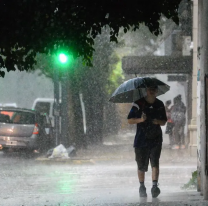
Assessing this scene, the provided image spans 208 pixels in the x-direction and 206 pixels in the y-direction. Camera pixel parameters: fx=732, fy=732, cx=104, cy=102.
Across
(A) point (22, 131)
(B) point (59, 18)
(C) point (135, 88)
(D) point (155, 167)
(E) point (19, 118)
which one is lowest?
(D) point (155, 167)

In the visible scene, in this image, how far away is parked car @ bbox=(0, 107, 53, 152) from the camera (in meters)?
21.9

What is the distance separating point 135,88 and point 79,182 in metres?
4.04

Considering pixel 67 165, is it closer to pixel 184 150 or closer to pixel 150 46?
pixel 184 150

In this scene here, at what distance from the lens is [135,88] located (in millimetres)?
10758

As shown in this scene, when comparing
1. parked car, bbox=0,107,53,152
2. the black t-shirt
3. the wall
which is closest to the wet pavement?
parked car, bbox=0,107,53,152

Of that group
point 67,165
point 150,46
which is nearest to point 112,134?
point 150,46

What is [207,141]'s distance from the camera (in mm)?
9883

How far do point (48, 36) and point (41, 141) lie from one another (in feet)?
45.3

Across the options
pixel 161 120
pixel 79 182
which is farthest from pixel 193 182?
pixel 79 182

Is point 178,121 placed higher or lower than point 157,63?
lower

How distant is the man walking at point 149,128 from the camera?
1052 centimetres

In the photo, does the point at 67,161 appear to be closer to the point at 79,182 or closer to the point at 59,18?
the point at 79,182

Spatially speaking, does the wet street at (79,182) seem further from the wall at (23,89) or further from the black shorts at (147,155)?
the wall at (23,89)

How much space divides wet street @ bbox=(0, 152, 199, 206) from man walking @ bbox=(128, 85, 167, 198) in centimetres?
53
